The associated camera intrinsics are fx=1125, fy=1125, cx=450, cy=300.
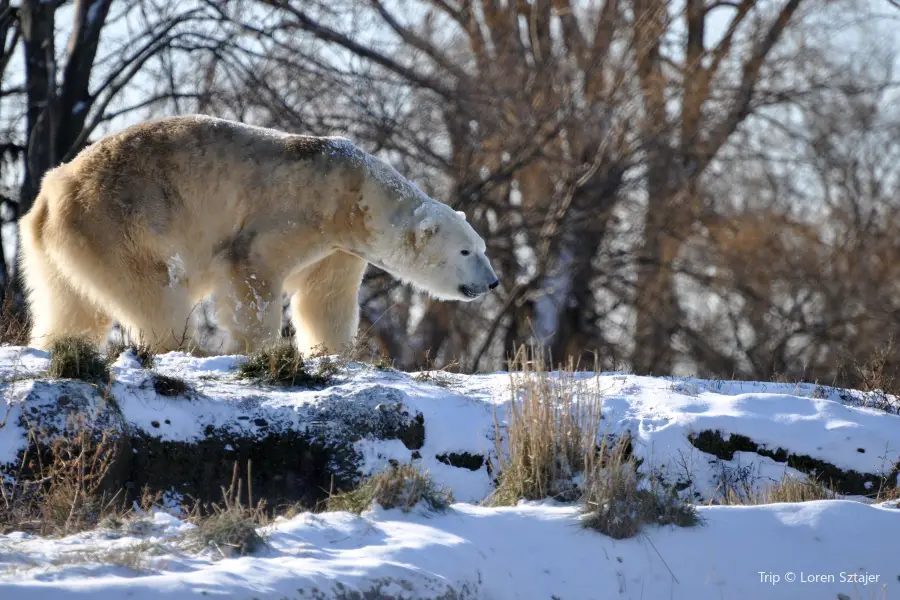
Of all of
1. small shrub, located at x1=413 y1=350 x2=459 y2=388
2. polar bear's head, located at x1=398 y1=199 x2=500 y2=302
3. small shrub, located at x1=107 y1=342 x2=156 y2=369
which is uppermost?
polar bear's head, located at x1=398 y1=199 x2=500 y2=302

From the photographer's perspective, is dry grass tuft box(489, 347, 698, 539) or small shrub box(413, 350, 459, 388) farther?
small shrub box(413, 350, 459, 388)

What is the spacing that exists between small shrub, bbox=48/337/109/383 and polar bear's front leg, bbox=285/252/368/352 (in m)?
3.06

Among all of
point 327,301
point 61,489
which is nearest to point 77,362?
point 61,489

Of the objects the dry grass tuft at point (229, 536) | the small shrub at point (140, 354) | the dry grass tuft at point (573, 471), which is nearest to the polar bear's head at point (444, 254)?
the small shrub at point (140, 354)

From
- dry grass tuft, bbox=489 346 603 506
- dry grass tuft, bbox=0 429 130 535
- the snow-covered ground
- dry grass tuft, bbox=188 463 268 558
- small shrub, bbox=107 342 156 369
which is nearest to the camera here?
the snow-covered ground

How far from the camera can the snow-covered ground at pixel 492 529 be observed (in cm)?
402

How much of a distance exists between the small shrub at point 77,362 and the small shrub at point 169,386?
28 cm

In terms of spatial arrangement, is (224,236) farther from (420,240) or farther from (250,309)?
(420,240)

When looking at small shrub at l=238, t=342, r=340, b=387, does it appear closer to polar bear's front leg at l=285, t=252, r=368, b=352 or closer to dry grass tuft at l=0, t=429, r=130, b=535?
dry grass tuft at l=0, t=429, r=130, b=535

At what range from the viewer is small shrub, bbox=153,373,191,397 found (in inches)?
241

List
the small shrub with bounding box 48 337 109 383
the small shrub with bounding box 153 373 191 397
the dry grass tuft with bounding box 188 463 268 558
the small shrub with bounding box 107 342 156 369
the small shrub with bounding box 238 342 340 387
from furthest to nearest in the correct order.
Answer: the small shrub with bounding box 238 342 340 387
the small shrub with bounding box 107 342 156 369
the small shrub with bounding box 153 373 191 397
the small shrub with bounding box 48 337 109 383
the dry grass tuft with bounding box 188 463 268 558

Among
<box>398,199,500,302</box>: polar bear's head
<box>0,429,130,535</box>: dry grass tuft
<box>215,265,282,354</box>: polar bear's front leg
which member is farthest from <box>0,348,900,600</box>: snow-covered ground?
<box>398,199,500,302</box>: polar bear's head

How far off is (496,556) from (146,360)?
2.77 meters

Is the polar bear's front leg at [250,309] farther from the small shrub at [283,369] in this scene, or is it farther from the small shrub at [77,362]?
the small shrub at [77,362]
